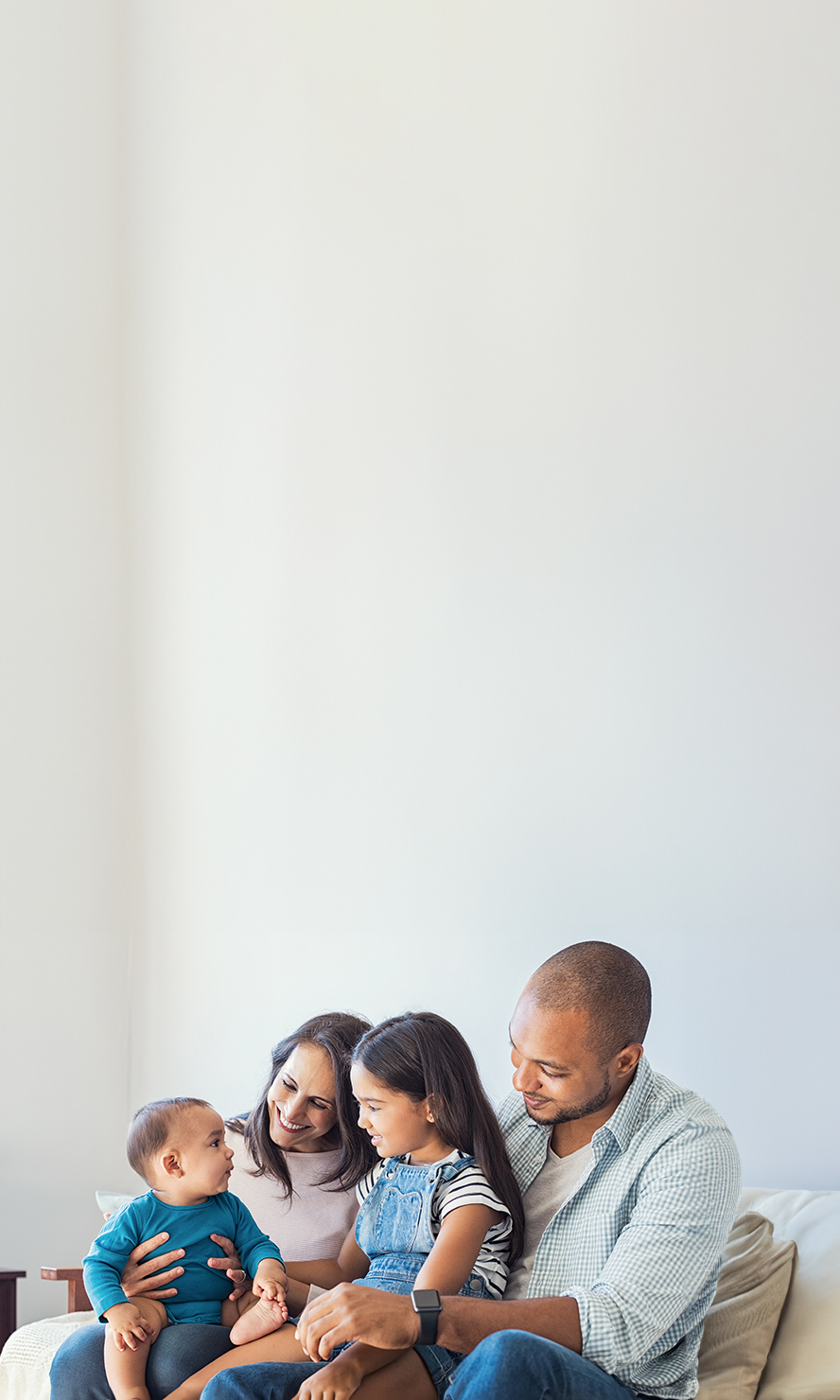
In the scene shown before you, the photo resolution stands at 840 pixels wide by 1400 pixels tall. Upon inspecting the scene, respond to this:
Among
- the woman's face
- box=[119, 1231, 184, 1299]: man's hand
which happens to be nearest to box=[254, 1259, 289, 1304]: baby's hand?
box=[119, 1231, 184, 1299]: man's hand

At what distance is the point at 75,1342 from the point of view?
6.46 feet

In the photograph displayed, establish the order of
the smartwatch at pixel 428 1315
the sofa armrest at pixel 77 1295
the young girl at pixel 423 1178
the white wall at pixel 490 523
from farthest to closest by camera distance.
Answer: the sofa armrest at pixel 77 1295
the white wall at pixel 490 523
the young girl at pixel 423 1178
the smartwatch at pixel 428 1315

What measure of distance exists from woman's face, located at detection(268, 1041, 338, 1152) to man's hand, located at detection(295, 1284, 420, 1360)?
682 mm

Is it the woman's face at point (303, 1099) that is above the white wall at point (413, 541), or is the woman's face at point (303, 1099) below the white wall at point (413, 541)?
below

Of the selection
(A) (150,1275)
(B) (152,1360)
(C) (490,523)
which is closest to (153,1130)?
(A) (150,1275)

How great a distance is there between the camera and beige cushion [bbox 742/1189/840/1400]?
1.78 meters

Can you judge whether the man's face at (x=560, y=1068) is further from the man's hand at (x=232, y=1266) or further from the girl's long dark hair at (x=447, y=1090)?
the man's hand at (x=232, y=1266)

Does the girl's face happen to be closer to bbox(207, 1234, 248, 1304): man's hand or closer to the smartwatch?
bbox(207, 1234, 248, 1304): man's hand

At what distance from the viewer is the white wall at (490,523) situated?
2451 millimetres

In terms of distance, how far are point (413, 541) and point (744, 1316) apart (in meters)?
1.78

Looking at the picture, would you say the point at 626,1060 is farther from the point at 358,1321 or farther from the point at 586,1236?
the point at 358,1321

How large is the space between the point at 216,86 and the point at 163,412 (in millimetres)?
890

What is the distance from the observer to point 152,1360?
6.18 feet

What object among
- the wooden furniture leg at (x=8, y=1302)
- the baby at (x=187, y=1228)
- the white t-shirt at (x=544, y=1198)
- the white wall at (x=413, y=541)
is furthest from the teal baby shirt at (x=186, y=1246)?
the wooden furniture leg at (x=8, y=1302)
